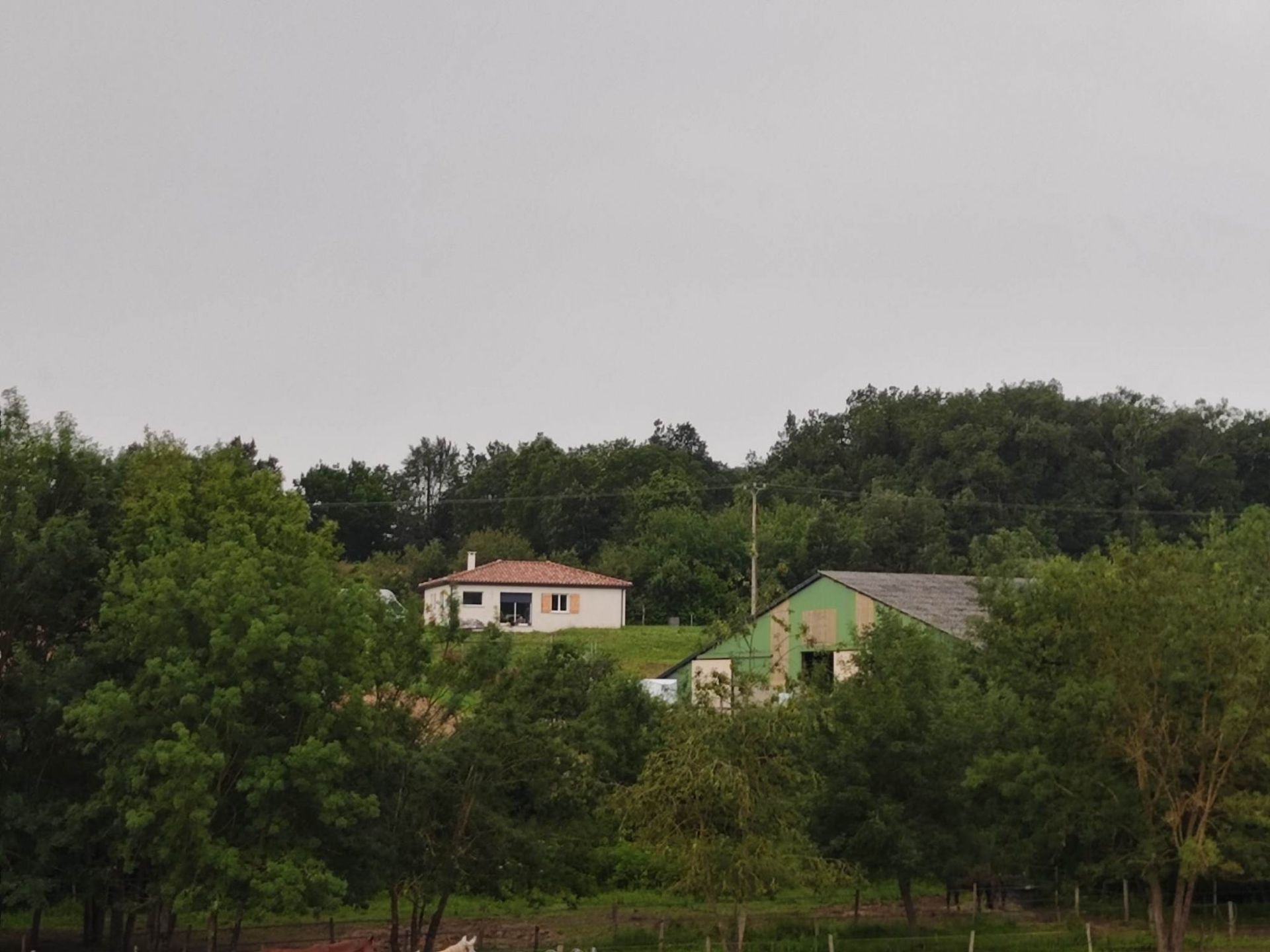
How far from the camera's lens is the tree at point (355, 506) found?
11644 cm

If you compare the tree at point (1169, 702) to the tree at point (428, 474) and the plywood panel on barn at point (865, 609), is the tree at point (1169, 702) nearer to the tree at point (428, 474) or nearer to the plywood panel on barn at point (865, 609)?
the plywood panel on barn at point (865, 609)

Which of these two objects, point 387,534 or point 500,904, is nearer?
point 500,904

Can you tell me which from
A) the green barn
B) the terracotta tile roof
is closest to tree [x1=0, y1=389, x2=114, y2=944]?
the green barn

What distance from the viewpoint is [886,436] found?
373 feet

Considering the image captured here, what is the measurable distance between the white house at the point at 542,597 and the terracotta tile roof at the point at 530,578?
0.03 m

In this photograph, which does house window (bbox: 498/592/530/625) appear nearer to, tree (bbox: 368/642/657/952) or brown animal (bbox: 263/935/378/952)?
tree (bbox: 368/642/657/952)

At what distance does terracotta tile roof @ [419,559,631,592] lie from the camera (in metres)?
84.2

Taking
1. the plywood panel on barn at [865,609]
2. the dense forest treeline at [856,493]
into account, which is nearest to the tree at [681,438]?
the dense forest treeline at [856,493]

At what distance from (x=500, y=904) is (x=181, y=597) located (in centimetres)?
1513

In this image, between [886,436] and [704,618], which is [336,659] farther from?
[886,436]

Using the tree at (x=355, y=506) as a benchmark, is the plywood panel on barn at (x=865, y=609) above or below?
below

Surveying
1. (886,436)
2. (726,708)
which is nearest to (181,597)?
(726,708)

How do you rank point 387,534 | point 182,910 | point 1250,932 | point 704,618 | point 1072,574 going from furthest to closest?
1. point 387,534
2. point 704,618
3. point 1250,932
4. point 1072,574
5. point 182,910

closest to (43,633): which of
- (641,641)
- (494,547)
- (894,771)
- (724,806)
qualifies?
(724,806)
